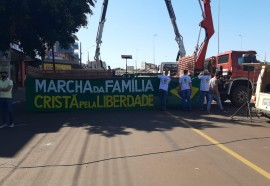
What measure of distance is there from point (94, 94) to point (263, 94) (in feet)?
21.7

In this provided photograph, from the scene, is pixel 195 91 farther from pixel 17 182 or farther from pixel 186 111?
pixel 17 182

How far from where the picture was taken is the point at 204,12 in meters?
20.5

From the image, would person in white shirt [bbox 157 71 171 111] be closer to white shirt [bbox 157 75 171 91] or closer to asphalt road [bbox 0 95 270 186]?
white shirt [bbox 157 75 171 91]

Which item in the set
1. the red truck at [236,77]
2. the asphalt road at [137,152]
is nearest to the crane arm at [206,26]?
the red truck at [236,77]

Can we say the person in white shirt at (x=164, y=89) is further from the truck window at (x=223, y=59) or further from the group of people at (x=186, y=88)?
the truck window at (x=223, y=59)

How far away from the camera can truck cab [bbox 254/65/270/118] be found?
12341 mm

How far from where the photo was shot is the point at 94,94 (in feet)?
54.1

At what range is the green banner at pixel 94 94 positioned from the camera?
16.1 metres

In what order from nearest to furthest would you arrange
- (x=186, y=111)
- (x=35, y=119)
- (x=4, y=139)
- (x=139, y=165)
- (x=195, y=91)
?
(x=139, y=165)
(x=4, y=139)
(x=35, y=119)
(x=186, y=111)
(x=195, y=91)

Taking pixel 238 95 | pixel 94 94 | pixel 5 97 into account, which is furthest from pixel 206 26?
pixel 5 97

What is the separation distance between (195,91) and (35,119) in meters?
6.60

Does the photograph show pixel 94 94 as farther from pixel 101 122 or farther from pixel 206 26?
pixel 206 26

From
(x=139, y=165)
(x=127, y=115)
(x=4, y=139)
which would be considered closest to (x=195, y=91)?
(x=127, y=115)

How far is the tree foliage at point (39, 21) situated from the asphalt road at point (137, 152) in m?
5.68
